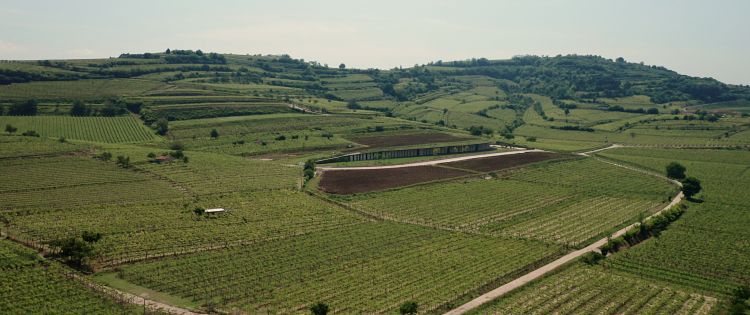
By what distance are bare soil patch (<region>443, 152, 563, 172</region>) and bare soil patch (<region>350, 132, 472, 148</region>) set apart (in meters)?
23.4

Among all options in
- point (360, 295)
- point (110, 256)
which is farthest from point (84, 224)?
point (360, 295)

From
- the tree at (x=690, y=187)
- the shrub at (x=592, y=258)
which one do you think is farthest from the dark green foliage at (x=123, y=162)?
the tree at (x=690, y=187)

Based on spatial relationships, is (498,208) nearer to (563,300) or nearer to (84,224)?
(563,300)

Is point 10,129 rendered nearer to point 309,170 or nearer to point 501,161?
point 309,170

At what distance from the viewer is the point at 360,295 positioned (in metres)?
58.9

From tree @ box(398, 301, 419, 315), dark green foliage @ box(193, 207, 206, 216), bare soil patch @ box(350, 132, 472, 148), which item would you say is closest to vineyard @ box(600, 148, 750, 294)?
tree @ box(398, 301, 419, 315)

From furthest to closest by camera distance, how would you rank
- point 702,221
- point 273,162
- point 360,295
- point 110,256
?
point 273,162 < point 702,221 < point 110,256 < point 360,295

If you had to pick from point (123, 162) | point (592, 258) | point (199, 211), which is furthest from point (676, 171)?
point (123, 162)

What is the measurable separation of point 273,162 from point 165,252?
6346cm

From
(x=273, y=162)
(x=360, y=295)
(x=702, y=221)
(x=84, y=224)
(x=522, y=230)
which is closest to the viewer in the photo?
(x=360, y=295)

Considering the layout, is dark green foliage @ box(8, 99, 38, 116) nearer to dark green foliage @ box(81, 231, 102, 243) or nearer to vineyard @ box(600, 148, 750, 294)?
dark green foliage @ box(81, 231, 102, 243)

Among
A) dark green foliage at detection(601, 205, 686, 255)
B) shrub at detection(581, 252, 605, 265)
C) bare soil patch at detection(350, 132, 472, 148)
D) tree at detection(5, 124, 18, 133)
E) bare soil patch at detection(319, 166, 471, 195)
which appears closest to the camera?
shrub at detection(581, 252, 605, 265)

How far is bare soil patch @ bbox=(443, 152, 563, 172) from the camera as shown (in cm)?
13450

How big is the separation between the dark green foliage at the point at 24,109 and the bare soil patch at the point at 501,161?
115186mm
